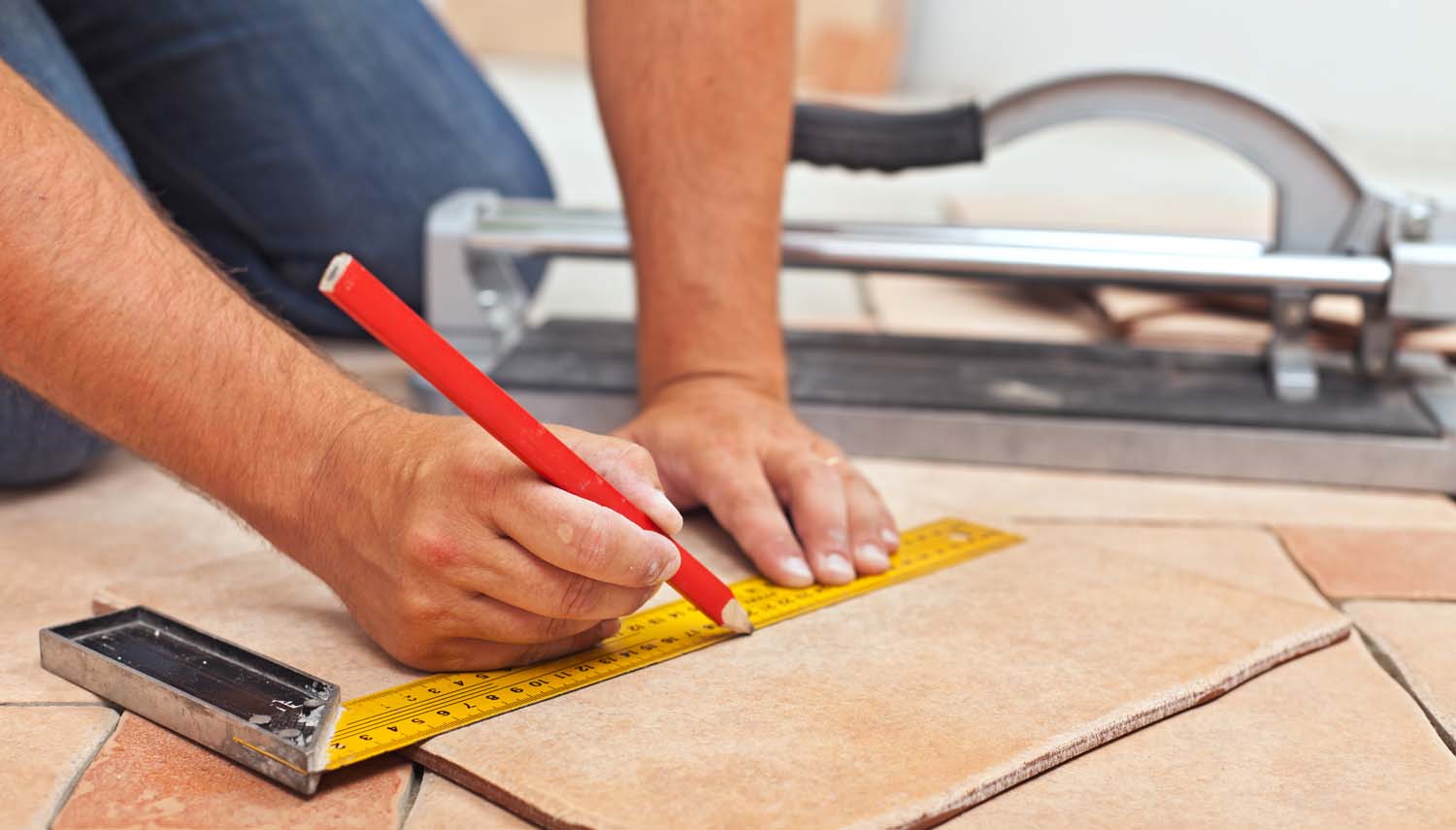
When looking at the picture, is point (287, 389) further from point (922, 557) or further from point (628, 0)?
point (628, 0)

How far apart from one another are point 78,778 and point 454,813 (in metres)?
0.22

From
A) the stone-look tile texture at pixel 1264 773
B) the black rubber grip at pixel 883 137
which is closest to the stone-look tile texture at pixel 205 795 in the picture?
the stone-look tile texture at pixel 1264 773

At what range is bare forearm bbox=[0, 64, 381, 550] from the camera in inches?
33.7

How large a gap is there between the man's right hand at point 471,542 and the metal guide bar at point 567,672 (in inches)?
0.8

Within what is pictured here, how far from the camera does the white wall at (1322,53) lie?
13.7ft

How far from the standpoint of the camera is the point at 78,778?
31.4 inches

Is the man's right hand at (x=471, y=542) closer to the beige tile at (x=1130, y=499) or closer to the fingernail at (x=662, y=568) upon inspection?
the fingernail at (x=662, y=568)

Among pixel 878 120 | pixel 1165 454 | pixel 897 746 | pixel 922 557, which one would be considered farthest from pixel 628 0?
pixel 897 746

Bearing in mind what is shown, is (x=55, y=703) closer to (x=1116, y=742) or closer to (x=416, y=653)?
(x=416, y=653)

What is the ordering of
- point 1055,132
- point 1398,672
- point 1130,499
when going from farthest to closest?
1. point 1055,132
2. point 1130,499
3. point 1398,672

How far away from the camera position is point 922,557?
3.80ft

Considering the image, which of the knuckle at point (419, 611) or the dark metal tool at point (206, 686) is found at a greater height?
the knuckle at point (419, 611)

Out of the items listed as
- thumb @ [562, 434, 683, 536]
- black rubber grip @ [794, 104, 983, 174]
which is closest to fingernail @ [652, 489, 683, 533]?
thumb @ [562, 434, 683, 536]

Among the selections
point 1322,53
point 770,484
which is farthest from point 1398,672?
point 1322,53
